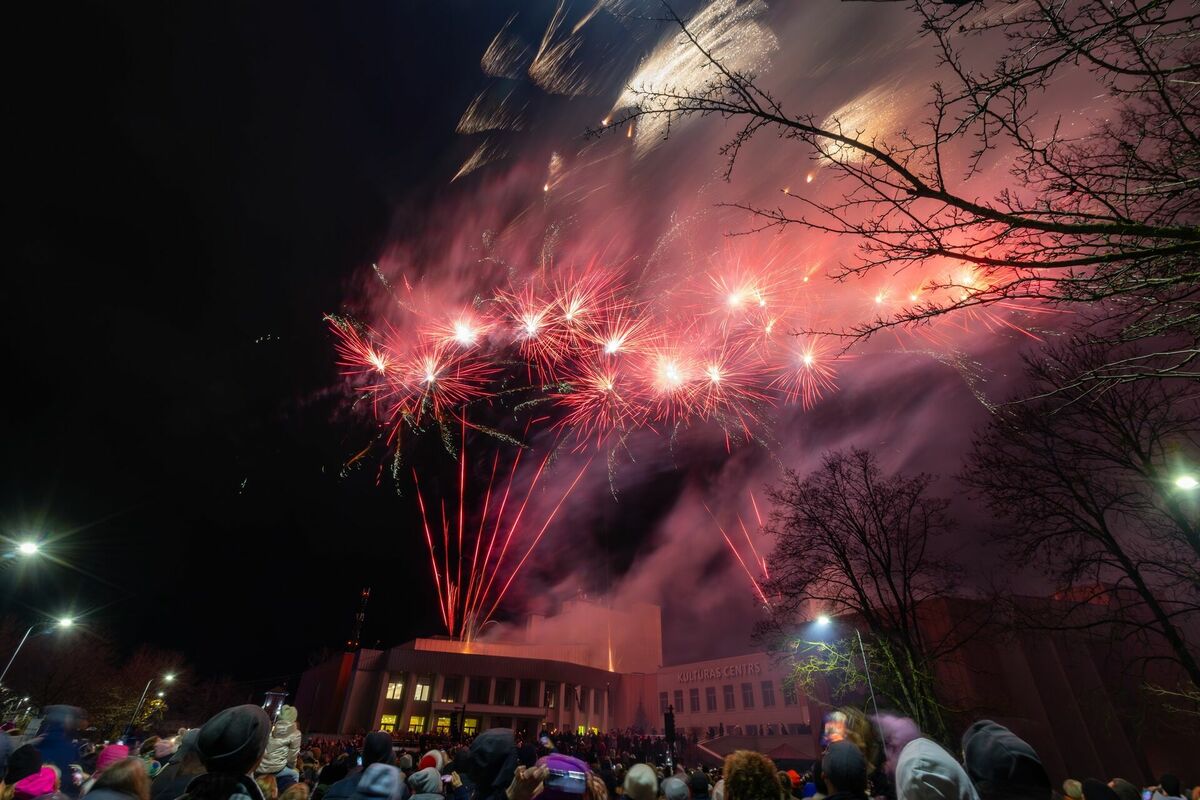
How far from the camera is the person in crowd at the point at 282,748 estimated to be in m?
6.52

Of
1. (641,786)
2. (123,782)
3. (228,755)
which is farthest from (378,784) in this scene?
(641,786)

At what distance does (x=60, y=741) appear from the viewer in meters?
6.32

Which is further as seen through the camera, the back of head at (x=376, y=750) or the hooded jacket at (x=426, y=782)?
the back of head at (x=376, y=750)

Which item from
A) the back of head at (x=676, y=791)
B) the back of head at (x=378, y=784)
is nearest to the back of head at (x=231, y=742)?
the back of head at (x=378, y=784)

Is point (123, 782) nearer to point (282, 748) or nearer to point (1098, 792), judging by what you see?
point (282, 748)

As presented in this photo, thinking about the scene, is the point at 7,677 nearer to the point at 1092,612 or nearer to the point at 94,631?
the point at 94,631

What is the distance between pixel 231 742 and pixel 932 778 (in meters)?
3.65

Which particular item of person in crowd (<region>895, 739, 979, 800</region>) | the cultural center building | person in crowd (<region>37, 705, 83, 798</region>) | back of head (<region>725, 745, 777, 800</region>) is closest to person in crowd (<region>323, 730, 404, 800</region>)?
back of head (<region>725, 745, 777, 800</region>)

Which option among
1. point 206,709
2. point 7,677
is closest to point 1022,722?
point 7,677

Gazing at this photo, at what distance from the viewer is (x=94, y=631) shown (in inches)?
2195

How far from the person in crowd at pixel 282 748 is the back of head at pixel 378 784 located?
3.83m

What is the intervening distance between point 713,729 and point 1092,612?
29089 millimetres

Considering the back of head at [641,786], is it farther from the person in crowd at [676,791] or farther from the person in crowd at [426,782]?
the person in crowd at [426,782]

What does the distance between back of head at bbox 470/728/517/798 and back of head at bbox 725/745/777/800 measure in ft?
5.02
